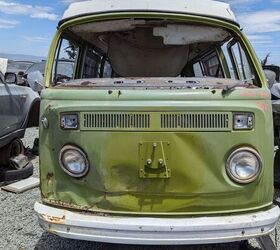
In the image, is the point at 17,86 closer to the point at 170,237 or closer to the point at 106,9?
the point at 106,9

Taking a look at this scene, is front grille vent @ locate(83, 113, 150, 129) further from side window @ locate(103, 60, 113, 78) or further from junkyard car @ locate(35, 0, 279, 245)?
side window @ locate(103, 60, 113, 78)

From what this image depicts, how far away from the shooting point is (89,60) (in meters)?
5.37

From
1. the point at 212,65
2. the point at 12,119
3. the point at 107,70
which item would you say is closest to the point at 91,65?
the point at 107,70

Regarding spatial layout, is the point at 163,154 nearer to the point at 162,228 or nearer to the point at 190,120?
the point at 190,120

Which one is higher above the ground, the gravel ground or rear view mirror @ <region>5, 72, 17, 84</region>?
rear view mirror @ <region>5, 72, 17, 84</region>

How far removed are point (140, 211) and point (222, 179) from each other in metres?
0.64

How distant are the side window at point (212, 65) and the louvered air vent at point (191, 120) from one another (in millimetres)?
1712

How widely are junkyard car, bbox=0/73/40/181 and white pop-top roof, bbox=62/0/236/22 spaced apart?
8.38 ft

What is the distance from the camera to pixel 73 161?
3.44m

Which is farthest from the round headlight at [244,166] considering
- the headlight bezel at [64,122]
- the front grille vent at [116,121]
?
the headlight bezel at [64,122]

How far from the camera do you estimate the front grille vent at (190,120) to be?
3.28 m

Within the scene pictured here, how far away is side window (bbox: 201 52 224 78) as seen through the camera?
16.4 feet

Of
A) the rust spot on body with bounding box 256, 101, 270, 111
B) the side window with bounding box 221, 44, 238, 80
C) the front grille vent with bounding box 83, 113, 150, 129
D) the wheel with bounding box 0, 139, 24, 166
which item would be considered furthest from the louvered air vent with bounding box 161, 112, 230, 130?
the wheel with bounding box 0, 139, 24, 166

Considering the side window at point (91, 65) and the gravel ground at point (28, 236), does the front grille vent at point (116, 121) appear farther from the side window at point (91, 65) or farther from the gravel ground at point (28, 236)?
the side window at point (91, 65)
